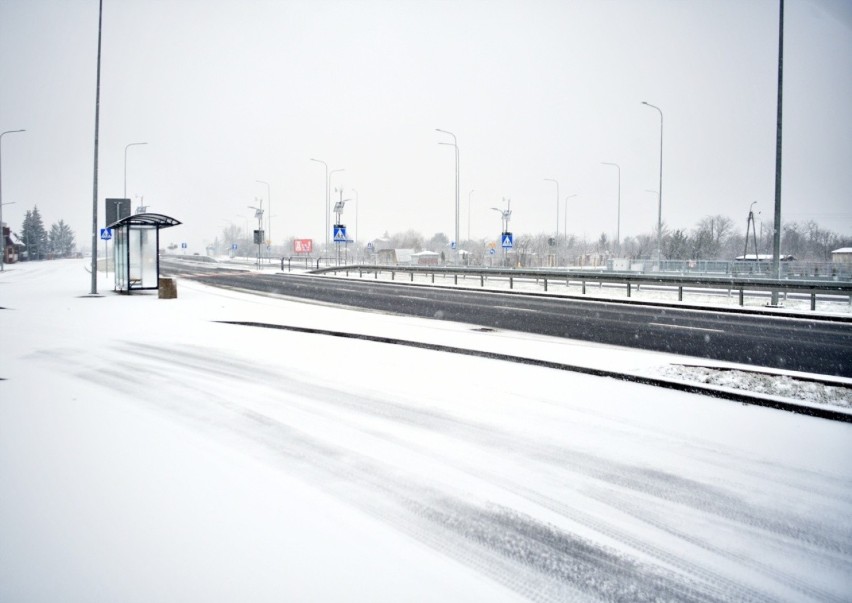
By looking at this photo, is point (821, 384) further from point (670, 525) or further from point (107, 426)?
point (107, 426)

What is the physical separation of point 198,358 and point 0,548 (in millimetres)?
6052

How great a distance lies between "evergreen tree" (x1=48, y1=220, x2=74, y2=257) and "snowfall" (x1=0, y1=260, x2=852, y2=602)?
159 meters

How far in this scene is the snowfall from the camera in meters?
3.19

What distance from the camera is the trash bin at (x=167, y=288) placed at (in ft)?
67.4

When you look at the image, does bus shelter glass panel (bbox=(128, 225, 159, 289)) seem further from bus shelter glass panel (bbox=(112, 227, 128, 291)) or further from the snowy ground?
the snowy ground

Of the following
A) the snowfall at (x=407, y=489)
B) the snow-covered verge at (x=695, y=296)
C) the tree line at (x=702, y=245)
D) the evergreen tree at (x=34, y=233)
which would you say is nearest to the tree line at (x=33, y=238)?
the evergreen tree at (x=34, y=233)

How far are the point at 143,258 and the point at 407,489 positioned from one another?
75.1 feet

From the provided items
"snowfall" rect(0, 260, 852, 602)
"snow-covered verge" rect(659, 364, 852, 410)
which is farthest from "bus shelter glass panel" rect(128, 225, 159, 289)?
"snow-covered verge" rect(659, 364, 852, 410)

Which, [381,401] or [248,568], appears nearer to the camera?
[248,568]

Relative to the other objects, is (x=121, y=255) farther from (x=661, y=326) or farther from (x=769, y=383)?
(x=769, y=383)

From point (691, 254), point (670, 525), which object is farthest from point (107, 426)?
point (691, 254)

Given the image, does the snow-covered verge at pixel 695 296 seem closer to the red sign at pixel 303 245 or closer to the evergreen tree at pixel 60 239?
the red sign at pixel 303 245

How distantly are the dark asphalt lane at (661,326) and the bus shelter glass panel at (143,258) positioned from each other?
640 centimetres

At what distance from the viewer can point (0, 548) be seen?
3.44 meters
